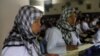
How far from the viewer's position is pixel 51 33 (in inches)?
42.8

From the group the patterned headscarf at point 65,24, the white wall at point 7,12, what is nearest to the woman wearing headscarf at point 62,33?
the patterned headscarf at point 65,24

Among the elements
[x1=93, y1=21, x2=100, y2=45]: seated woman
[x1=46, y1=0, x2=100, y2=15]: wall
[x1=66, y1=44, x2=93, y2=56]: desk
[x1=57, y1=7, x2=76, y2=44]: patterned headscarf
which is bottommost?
[x1=66, y1=44, x2=93, y2=56]: desk

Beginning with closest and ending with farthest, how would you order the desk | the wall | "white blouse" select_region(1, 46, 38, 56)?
"white blouse" select_region(1, 46, 38, 56)
the desk
the wall

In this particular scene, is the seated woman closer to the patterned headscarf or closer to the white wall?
the patterned headscarf

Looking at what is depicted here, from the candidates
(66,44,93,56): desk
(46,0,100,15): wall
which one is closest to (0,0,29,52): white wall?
(46,0,100,15): wall

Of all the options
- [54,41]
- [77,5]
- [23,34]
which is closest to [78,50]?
[54,41]

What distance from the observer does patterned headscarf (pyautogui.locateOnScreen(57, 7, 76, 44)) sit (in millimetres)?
1131

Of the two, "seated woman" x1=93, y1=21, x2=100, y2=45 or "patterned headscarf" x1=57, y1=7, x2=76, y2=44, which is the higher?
"patterned headscarf" x1=57, y1=7, x2=76, y2=44

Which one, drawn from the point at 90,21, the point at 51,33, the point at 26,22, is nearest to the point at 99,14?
the point at 90,21

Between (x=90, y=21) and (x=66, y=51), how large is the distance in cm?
26

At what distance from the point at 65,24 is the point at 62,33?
55mm

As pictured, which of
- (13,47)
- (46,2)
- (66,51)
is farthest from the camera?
(46,2)

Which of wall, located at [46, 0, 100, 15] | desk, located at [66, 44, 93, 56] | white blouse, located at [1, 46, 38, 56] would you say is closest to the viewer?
white blouse, located at [1, 46, 38, 56]

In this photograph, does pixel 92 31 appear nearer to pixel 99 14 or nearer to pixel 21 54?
pixel 99 14
